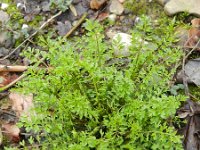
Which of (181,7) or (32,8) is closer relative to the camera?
(181,7)

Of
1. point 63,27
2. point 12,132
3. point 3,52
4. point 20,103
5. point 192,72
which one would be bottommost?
point 12,132

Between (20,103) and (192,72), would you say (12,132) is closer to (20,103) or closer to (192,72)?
(20,103)

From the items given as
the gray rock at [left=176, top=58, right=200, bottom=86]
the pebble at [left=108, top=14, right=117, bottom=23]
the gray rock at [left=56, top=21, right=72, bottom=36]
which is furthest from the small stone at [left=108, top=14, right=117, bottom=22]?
the gray rock at [left=176, top=58, right=200, bottom=86]

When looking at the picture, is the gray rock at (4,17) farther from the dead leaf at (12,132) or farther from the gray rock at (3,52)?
the dead leaf at (12,132)

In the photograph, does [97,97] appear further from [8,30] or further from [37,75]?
[8,30]

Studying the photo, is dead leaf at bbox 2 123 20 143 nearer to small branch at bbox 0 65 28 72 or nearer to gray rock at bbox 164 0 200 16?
small branch at bbox 0 65 28 72

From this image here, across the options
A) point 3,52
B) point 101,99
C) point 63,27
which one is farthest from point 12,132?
point 63,27
